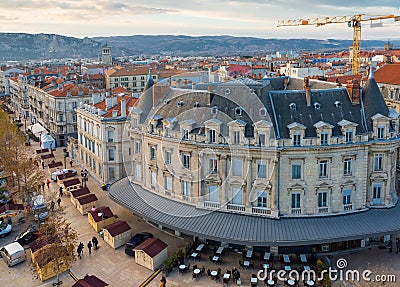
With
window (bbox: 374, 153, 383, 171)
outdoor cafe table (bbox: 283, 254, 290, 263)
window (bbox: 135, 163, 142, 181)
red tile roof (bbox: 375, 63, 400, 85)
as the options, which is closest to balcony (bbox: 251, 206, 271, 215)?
outdoor cafe table (bbox: 283, 254, 290, 263)

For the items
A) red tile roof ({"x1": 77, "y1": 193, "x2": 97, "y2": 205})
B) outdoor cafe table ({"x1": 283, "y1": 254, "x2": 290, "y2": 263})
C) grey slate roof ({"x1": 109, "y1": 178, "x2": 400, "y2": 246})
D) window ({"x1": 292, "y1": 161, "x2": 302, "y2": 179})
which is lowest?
outdoor cafe table ({"x1": 283, "y1": 254, "x2": 290, "y2": 263})

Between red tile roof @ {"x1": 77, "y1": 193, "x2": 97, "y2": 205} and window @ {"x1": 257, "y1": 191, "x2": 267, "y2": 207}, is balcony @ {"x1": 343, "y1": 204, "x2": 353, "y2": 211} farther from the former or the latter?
red tile roof @ {"x1": 77, "y1": 193, "x2": 97, "y2": 205}

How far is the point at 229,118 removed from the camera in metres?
49.7

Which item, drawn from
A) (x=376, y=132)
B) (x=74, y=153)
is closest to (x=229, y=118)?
(x=376, y=132)

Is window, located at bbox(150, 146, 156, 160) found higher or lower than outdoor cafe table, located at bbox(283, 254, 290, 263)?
higher

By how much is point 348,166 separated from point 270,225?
11093 millimetres

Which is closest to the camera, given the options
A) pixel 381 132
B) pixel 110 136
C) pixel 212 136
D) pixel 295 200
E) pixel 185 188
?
pixel 295 200

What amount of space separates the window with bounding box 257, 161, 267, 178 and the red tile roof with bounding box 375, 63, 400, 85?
145ft

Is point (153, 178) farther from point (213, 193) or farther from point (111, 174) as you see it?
point (111, 174)

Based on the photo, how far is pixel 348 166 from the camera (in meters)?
48.6

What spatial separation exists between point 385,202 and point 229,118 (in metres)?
20.2

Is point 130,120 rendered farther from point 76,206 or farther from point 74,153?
point 74,153

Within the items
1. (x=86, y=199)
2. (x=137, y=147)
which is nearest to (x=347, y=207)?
(x=137, y=147)
